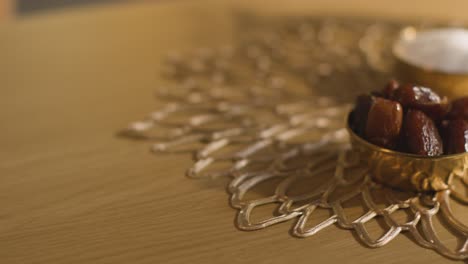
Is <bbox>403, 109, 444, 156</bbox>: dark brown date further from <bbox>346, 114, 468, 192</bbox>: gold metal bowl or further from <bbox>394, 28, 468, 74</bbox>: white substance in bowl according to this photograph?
<bbox>394, 28, 468, 74</bbox>: white substance in bowl

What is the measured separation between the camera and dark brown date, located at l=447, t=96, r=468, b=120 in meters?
0.51

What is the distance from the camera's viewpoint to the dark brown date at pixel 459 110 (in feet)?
1.68

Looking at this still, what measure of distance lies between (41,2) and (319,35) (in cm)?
134

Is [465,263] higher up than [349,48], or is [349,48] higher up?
[349,48]

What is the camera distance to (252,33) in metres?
0.95

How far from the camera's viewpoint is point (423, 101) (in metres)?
0.50

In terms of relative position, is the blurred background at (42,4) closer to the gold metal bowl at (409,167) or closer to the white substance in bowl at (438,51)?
the white substance in bowl at (438,51)

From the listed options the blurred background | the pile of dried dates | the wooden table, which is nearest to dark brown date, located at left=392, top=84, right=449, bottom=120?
the pile of dried dates

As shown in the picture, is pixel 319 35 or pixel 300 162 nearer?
pixel 300 162

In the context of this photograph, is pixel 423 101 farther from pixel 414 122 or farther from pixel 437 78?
pixel 437 78

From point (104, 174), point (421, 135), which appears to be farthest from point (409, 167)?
point (104, 174)

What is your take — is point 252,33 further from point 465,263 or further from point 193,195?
point 465,263

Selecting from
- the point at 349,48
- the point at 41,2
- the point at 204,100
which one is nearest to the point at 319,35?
the point at 349,48

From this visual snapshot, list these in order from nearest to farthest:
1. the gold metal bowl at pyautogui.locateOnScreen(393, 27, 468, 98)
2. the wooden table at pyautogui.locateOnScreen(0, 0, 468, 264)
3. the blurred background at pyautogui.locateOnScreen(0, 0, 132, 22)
A: the wooden table at pyautogui.locateOnScreen(0, 0, 468, 264)
the gold metal bowl at pyautogui.locateOnScreen(393, 27, 468, 98)
the blurred background at pyautogui.locateOnScreen(0, 0, 132, 22)
